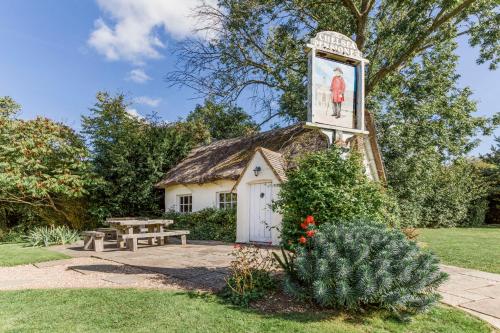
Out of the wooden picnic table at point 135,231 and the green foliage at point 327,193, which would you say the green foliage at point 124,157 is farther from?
the green foliage at point 327,193

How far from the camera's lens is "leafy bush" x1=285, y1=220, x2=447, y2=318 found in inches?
171

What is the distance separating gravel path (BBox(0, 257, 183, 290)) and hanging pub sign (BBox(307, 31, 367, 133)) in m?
4.21

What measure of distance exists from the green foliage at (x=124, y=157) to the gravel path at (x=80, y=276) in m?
7.99

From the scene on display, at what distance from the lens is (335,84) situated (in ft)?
22.1

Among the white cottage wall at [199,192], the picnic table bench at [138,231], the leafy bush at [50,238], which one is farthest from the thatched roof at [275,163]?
the leafy bush at [50,238]

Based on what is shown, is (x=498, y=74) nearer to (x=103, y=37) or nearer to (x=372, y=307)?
(x=372, y=307)

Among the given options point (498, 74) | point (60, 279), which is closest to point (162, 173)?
point (60, 279)

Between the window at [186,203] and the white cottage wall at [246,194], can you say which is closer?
the white cottage wall at [246,194]

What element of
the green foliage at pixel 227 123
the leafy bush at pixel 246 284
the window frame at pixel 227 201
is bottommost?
the leafy bush at pixel 246 284

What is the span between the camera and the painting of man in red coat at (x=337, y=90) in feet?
22.0

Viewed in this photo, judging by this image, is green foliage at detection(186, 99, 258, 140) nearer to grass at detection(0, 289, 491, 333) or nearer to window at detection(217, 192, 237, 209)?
window at detection(217, 192, 237, 209)

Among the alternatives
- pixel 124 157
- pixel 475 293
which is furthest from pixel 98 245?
pixel 475 293

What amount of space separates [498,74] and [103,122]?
1874 centimetres

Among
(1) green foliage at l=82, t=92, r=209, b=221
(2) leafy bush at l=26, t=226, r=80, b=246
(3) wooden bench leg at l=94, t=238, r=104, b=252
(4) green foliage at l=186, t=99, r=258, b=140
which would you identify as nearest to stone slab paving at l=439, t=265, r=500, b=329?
(3) wooden bench leg at l=94, t=238, r=104, b=252
